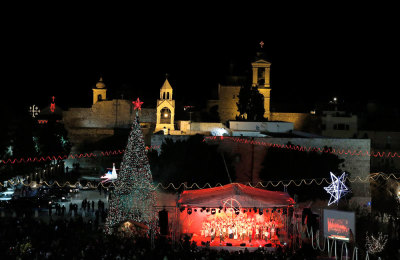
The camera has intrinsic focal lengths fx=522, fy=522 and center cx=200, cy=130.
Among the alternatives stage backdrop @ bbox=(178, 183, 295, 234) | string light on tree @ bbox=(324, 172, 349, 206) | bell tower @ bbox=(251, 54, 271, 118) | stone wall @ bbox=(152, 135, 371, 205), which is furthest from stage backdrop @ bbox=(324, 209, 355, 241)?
bell tower @ bbox=(251, 54, 271, 118)

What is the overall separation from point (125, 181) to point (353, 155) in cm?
1613

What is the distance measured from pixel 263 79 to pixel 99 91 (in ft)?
49.6

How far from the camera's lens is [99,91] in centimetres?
4728

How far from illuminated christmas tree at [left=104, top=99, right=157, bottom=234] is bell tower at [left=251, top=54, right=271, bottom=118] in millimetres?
22520

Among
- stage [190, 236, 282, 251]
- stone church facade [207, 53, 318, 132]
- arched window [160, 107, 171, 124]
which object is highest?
stone church facade [207, 53, 318, 132]

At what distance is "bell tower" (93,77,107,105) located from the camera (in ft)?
155

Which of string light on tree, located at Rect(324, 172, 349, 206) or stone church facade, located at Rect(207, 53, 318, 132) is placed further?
stone church facade, located at Rect(207, 53, 318, 132)

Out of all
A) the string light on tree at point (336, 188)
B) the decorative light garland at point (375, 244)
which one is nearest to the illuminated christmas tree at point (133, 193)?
the decorative light garland at point (375, 244)

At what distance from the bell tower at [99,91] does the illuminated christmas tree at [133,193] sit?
27.3m

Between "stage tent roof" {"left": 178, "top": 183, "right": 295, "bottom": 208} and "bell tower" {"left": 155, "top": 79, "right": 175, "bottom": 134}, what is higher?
"bell tower" {"left": 155, "top": 79, "right": 175, "bottom": 134}

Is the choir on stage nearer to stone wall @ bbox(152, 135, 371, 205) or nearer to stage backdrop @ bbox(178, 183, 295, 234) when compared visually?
stage backdrop @ bbox(178, 183, 295, 234)

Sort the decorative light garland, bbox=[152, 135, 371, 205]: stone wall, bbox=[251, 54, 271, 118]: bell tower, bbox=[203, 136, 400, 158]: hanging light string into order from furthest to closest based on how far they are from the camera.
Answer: bbox=[251, 54, 271, 118]: bell tower, bbox=[152, 135, 371, 205]: stone wall, bbox=[203, 136, 400, 158]: hanging light string, the decorative light garland

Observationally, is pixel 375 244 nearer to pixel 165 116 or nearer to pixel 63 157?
pixel 165 116

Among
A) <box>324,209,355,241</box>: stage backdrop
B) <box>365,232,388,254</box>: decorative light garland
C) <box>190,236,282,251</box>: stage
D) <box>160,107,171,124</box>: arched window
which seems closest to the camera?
<box>324,209,355,241</box>: stage backdrop
